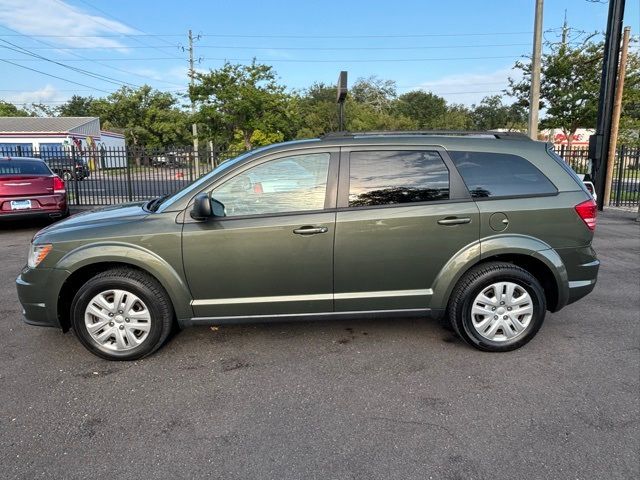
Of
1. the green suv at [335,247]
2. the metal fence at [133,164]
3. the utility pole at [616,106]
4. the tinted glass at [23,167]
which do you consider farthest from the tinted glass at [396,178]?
the utility pole at [616,106]

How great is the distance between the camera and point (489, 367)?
11.7ft

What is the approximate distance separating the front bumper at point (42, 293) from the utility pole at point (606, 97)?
13.6 meters

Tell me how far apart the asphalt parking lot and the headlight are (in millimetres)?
765

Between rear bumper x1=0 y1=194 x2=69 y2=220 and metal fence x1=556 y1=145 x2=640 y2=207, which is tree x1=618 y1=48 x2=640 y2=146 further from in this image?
rear bumper x1=0 y1=194 x2=69 y2=220

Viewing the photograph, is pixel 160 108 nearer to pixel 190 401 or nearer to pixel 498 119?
pixel 498 119

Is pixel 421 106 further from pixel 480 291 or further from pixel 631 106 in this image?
pixel 480 291

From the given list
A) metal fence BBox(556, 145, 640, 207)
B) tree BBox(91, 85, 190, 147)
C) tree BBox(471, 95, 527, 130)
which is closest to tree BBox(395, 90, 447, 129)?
tree BBox(471, 95, 527, 130)

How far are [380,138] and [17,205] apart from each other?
25.4 ft

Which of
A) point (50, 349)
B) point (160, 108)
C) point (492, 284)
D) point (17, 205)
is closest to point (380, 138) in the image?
point (492, 284)

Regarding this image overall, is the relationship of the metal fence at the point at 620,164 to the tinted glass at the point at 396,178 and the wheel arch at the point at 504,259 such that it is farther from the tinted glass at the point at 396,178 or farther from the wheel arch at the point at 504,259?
the tinted glass at the point at 396,178

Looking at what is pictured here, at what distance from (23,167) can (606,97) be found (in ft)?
46.5

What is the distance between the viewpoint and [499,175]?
150 inches

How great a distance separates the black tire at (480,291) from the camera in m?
3.73

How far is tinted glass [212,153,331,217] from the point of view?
11.9 ft
